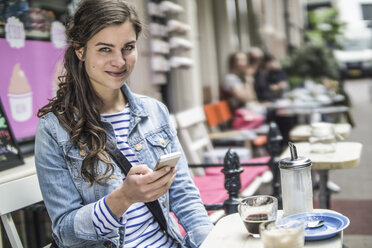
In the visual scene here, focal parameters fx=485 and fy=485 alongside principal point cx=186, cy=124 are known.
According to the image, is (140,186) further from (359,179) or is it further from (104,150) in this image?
(359,179)

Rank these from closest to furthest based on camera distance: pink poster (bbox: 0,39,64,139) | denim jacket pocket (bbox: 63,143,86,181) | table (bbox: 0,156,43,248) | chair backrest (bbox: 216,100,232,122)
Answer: denim jacket pocket (bbox: 63,143,86,181) < table (bbox: 0,156,43,248) < pink poster (bbox: 0,39,64,139) < chair backrest (bbox: 216,100,232,122)

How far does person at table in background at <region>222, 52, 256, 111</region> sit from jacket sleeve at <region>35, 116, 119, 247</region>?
5.65 m

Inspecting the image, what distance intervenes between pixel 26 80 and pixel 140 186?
174cm

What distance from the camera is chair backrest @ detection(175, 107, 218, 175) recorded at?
15.6 feet

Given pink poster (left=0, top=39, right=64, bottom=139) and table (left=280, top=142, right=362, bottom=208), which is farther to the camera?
table (left=280, top=142, right=362, bottom=208)

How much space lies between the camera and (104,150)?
1959 mm

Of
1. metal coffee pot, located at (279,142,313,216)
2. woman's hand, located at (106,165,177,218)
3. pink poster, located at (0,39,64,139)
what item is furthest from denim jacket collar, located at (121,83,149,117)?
pink poster, located at (0,39,64,139)

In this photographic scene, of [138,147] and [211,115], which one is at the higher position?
[138,147]

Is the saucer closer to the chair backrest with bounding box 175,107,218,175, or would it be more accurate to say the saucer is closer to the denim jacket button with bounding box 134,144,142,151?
the denim jacket button with bounding box 134,144,142,151

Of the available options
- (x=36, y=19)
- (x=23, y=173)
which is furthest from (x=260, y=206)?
(x=36, y=19)

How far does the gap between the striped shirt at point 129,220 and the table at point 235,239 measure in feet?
1.03

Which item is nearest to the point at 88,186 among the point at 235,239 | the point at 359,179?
the point at 235,239

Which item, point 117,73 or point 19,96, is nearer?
point 117,73

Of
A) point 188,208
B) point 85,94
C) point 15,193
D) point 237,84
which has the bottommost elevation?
point 188,208
